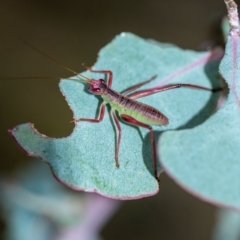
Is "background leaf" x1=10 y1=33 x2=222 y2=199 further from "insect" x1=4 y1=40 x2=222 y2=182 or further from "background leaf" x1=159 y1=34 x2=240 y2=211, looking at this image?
"background leaf" x1=159 y1=34 x2=240 y2=211

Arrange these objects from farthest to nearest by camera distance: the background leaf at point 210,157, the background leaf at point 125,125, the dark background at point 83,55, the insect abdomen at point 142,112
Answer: the dark background at point 83,55 → the insect abdomen at point 142,112 → the background leaf at point 125,125 → the background leaf at point 210,157

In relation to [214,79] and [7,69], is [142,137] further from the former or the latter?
[7,69]

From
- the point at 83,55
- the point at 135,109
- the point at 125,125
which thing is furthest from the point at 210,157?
the point at 83,55

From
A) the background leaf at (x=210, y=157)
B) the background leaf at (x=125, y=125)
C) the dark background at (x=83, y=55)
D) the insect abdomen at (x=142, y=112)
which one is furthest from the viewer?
the dark background at (x=83, y=55)

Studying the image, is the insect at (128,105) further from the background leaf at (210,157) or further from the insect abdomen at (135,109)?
the background leaf at (210,157)

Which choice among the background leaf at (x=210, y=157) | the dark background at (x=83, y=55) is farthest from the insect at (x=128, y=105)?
the dark background at (x=83, y=55)

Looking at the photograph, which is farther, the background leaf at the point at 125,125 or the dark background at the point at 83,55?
the dark background at the point at 83,55

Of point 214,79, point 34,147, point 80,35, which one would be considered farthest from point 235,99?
point 80,35

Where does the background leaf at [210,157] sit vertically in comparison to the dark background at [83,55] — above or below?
above
